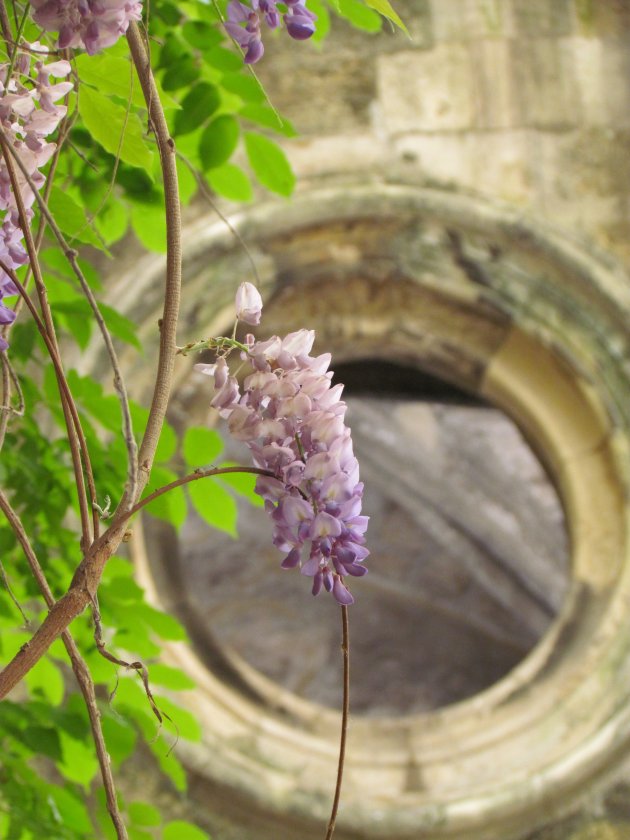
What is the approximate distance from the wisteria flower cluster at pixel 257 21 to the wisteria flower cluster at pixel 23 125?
0.09 metres

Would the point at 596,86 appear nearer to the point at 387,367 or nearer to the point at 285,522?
the point at 387,367

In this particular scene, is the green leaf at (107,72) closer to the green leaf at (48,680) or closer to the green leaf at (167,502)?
the green leaf at (167,502)

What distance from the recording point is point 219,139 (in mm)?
1201

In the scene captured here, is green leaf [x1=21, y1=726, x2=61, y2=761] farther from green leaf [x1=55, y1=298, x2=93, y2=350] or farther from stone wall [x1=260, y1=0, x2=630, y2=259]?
stone wall [x1=260, y1=0, x2=630, y2=259]

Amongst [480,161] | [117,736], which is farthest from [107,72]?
[480,161]

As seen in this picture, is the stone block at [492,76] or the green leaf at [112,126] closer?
the green leaf at [112,126]

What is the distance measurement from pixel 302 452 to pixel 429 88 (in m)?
1.95

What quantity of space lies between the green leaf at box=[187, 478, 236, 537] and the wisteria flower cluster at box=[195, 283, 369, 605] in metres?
0.49

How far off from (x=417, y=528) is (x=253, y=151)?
4732 millimetres

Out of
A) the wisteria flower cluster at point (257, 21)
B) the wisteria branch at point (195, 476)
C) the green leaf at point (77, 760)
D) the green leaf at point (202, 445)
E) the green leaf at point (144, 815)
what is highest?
the green leaf at point (202, 445)

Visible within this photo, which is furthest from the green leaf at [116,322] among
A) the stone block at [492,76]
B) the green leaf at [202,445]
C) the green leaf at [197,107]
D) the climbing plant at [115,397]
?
the stone block at [492,76]

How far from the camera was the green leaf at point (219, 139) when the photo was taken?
1.20 meters

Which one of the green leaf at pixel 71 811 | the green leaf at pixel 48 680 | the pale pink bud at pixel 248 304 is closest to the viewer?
the pale pink bud at pixel 248 304

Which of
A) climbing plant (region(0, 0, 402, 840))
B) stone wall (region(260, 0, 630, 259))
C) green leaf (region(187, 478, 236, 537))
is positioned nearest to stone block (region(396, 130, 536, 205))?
stone wall (region(260, 0, 630, 259))
